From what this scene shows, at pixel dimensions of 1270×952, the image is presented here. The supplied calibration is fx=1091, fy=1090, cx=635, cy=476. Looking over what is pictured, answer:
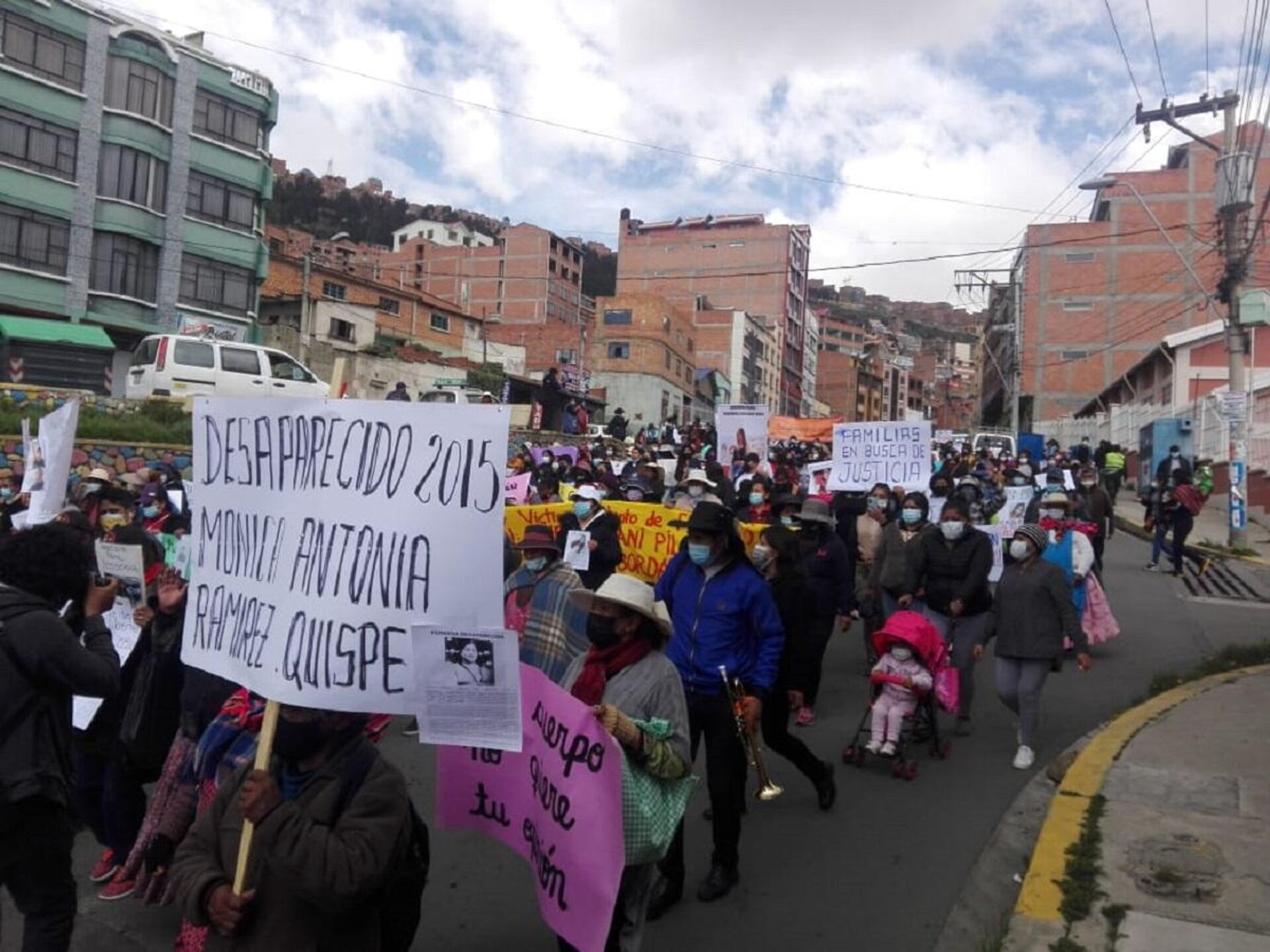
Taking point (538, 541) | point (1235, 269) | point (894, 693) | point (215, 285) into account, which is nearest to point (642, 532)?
point (894, 693)

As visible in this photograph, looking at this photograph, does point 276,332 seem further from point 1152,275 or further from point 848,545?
point 1152,275

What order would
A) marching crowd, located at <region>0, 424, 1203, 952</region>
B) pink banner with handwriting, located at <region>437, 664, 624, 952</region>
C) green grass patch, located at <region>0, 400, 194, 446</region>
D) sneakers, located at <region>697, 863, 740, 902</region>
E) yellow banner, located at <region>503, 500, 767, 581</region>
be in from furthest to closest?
1. green grass patch, located at <region>0, 400, 194, 446</region>
2. yellow banner, located at <region>503, 500, 767, 581</region>
3. sneakers, located at <region>697, 863, 740, 902</region>
4. pink banner with handwriting, located at <region>437, 664, 624, 952</region>
5. marching crowd, located at <region>0, 424, 1203, 952</region>

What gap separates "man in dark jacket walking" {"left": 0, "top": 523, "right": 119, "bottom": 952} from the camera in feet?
11.1

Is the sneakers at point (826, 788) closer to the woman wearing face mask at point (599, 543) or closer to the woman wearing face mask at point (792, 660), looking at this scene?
the woman wearing face mask at point (792, 660)

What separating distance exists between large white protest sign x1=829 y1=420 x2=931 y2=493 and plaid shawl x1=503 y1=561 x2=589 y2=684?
6.67m

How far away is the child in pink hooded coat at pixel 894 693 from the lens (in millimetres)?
6910

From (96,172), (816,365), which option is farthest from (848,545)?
(816,365)

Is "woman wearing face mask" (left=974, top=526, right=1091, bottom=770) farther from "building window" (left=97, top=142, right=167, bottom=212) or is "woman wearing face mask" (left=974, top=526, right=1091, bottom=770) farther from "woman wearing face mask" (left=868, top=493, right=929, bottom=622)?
"building window" (left=97, top=142, right=167, bottom=212)

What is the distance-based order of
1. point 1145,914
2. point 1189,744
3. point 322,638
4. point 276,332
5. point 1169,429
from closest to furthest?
point 322,638, point 1145,914, point 1189,744, point 1169,429, point 276,332

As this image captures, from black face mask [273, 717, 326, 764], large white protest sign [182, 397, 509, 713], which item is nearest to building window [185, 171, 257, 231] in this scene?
large white protest sign [182, 397, 509, 713]

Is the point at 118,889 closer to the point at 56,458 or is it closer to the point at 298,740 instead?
the point at 298,740

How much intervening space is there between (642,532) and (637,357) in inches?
2140

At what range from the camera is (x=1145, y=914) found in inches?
179

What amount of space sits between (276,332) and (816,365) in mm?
88791
